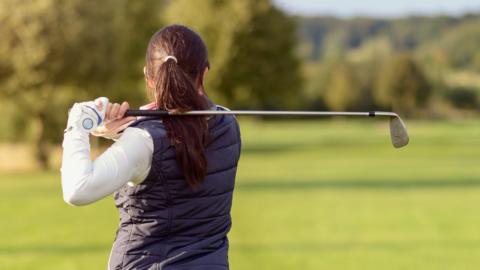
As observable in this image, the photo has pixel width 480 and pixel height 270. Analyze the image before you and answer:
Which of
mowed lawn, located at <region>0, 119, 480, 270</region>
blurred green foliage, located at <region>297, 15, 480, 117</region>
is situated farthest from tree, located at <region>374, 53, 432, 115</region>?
mowed lawn, located at <region>0, 119, 480, 270</region>

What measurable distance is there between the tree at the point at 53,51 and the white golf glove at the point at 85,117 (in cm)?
2956

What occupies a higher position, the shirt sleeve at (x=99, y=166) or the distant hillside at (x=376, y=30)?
the shirt sleeve at (x=99, y=166)

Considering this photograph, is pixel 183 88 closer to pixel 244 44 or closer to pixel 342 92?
pixel 244 44

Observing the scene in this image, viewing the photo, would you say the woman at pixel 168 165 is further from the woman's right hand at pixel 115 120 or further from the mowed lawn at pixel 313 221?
the mowed lawn at pixel 313 221

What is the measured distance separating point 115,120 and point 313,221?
13552 millimetres

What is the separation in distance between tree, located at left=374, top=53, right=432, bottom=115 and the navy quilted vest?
81.5m

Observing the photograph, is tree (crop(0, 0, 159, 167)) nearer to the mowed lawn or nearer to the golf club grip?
the mowed lawn

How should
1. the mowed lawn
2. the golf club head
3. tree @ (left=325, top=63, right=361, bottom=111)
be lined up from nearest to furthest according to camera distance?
1. the golf club head
2. the mowed lawn
3. tree @ (left=325, top=63, right=361, bottom=111)

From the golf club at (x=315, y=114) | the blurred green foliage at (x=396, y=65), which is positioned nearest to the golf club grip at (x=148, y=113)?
the golf club at (x=315, y=114)

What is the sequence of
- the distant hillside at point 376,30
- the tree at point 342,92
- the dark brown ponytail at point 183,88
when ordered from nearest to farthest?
1. the dark brown ponytail at point 183,88
2. the tree at point 342,92
3. the distant hillside at point 376,30

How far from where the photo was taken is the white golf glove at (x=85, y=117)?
10.6ft

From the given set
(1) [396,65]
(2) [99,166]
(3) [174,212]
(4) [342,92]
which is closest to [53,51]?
(3) [174,212]

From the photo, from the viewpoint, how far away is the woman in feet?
10.6

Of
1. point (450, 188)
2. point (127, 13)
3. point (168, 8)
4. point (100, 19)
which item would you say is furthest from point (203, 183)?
point (168, 8)
